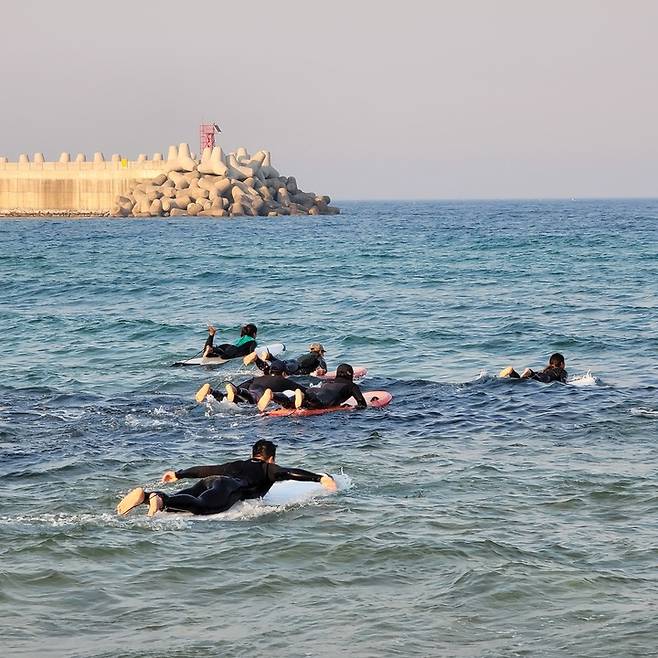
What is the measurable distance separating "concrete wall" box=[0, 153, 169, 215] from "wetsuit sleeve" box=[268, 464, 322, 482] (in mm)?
94815

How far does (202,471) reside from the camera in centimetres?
1334

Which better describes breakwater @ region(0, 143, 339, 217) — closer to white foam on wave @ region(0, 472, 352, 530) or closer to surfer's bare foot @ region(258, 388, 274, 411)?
surfer's bare foot @ region(258, 388, 274, 411)

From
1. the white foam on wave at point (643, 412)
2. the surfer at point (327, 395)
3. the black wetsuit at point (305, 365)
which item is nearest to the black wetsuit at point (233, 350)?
the black wetsuit at point (305, 365)

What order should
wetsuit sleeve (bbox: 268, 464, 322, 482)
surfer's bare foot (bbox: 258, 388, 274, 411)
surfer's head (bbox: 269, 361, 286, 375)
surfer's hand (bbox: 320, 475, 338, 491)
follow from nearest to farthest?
wetsuit sleeve (bbox: 268, 464, 322, 482)
surfer's hand (bbox: 320, 475, 338, 491)
surfer's bare foot (bbox: 258, 388, 274, 411)
surfer's head (bbox: 269, 361, 286, 375)

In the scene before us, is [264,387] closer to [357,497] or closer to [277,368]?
[277,368]

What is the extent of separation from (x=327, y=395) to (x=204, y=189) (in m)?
84.8

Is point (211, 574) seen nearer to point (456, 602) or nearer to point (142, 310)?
point (456, 602)

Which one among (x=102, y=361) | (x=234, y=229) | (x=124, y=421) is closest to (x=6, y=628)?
(x=124, y=421)

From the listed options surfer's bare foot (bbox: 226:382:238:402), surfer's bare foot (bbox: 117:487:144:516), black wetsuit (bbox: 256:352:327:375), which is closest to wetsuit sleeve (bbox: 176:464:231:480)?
surfer's bare foot (bbox: 117:487:144:516)

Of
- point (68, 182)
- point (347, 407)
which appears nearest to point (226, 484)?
point (347, 407)

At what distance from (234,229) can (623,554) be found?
73.5 m

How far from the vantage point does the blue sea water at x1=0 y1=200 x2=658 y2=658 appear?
9.97 meters

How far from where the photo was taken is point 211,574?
1118cm

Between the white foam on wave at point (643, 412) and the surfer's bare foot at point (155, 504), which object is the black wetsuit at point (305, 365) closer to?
the white foam on wave at point (643, 412)
